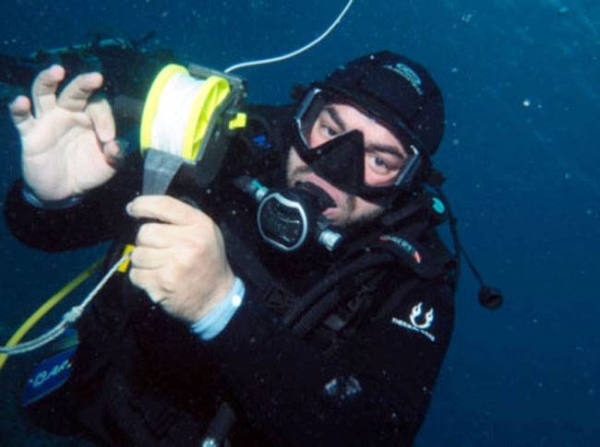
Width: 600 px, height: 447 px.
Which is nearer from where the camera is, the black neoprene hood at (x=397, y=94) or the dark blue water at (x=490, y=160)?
the black neoprene hood at (x=397, y=94)

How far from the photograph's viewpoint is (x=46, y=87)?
2279 mm

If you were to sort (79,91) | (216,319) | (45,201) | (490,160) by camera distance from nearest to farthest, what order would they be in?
(216,319) → (79,91) → (45,201) → (490,160)

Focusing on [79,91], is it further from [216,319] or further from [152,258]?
[216,319]

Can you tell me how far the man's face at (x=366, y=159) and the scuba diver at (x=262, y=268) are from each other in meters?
0.01

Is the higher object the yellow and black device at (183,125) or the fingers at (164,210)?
the yellow and black device at (183,125)

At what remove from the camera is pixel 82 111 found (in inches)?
98.2

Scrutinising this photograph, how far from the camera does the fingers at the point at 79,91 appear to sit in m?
2.30

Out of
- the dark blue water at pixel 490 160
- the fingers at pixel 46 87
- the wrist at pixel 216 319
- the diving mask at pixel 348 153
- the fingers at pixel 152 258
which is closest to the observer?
the fingers at pixel 152 258

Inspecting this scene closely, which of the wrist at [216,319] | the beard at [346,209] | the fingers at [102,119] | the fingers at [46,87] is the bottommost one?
the beard at [346,209]

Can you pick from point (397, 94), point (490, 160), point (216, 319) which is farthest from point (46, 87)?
point (490, 160)

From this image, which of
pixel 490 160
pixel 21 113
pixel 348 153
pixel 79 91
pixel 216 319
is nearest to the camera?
pixel 216 319

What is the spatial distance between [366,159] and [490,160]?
34021mm

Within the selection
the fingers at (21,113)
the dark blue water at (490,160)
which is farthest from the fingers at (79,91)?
the dark blue water at (490,160)

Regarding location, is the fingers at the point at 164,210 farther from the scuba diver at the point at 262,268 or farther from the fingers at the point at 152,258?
the fingers at the point at 152,258
